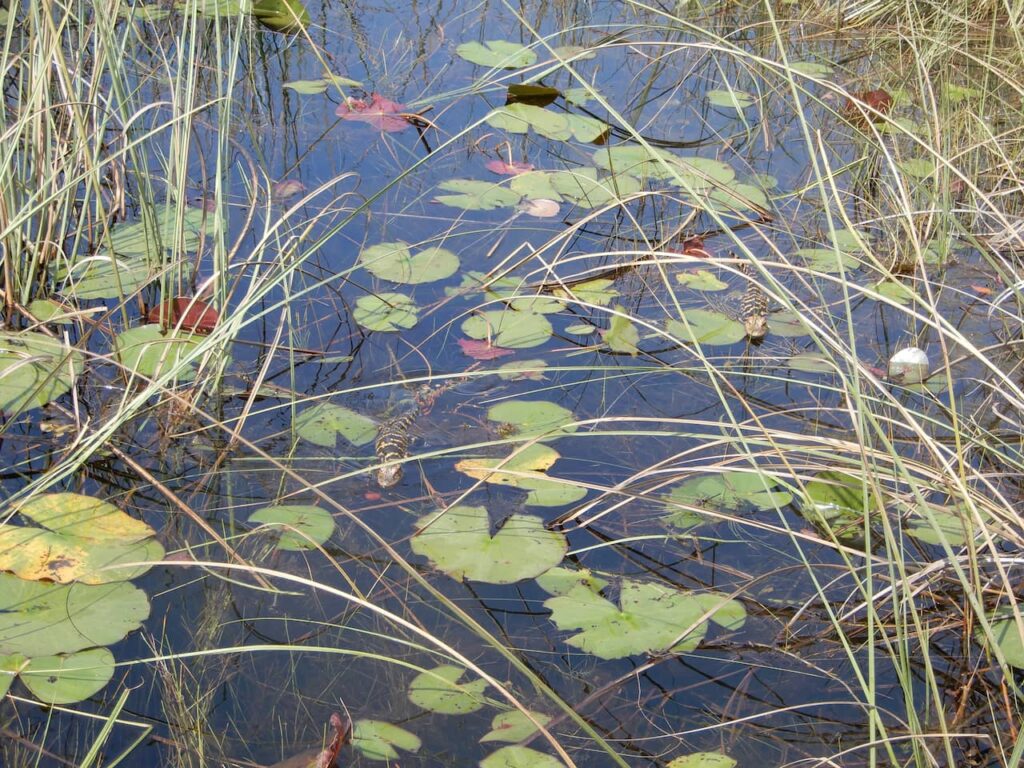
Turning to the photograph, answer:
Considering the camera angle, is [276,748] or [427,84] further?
[427,84]

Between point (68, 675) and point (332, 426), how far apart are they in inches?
25.3

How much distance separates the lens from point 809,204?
2.72 metres

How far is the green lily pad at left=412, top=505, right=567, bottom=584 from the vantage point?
1.54m

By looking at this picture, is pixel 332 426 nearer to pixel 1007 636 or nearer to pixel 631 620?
pixel 631 620

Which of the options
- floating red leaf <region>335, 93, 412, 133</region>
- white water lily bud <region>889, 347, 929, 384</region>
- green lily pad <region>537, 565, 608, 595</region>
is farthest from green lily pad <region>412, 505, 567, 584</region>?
floating red leaf <region>335, 93, 412, 133</region>

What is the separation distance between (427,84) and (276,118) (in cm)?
53

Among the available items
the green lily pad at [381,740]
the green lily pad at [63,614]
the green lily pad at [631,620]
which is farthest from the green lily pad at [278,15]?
the green lily pad at [381,740]

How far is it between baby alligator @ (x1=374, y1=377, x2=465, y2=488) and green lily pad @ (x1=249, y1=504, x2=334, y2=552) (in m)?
0.13

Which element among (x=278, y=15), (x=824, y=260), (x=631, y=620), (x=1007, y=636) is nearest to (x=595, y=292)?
(x=824, y=260)

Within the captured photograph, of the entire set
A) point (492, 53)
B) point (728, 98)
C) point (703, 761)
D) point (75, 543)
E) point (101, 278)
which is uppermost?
point (492, 53)

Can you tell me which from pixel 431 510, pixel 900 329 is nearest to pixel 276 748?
pixel 431 510

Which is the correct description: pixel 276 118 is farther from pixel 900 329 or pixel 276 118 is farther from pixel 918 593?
pixel 918 593

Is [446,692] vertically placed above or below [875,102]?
below

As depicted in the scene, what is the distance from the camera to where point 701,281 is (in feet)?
7.91
